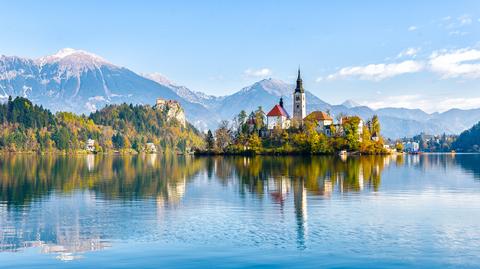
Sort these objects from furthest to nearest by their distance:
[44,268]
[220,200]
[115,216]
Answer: [220,200], [115,216], [44,268]

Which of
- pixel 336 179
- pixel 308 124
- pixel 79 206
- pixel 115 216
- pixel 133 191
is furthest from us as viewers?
pixel 308 124

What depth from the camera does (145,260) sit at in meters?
25.6

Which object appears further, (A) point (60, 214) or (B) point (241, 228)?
(A) point (60, 214)

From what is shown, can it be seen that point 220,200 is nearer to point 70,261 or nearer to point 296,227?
point 296,227

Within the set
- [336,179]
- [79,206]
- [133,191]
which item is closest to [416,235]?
[79,206]

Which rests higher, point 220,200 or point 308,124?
point 308,124

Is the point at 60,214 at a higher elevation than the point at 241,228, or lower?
higher

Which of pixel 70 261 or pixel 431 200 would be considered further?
pixel 431 200

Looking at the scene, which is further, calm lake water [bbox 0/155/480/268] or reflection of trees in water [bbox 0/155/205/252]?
reflection of trees in water [bbox 0/155/205/252]

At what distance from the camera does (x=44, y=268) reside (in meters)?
24.5

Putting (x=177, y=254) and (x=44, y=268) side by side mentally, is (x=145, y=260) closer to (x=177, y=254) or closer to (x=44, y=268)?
(x=177, y=254)

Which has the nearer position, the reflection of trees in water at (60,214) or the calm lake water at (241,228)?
the calm lake water at (241,228)

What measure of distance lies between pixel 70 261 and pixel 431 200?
108 ft

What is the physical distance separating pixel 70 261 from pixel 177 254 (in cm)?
485
